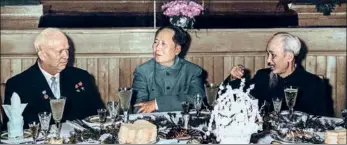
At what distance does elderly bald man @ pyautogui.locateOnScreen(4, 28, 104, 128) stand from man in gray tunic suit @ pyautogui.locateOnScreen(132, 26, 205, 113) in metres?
0.41

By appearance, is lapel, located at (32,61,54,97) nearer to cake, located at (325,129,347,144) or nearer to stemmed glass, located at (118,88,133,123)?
stemmed glass, located at (118,88,133,123)

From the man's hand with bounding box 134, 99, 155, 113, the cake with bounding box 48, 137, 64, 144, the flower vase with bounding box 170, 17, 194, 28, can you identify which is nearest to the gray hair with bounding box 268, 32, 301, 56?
the man's hand with bounding box 134, 99, 155, 113

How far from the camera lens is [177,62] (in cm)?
391

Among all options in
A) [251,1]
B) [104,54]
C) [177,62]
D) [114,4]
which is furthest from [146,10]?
[177,62]

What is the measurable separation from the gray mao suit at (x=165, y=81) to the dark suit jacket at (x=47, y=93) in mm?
308

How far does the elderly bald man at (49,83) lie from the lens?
11.4 feet

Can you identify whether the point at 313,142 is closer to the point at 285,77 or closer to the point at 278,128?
the point at 278,128

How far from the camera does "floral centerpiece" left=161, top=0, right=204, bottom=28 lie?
4855 millimetres

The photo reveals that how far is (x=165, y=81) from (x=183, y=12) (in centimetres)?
112

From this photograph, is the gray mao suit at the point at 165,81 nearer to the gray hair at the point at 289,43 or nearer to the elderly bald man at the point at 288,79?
the elderly bald man at the point at 288,79

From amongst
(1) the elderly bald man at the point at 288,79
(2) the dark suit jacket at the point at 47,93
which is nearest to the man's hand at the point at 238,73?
(1) the elderly bald man at the point at 288,79

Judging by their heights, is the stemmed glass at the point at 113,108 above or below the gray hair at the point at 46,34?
below

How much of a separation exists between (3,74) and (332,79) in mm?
2826

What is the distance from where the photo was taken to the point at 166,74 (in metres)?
3.88
